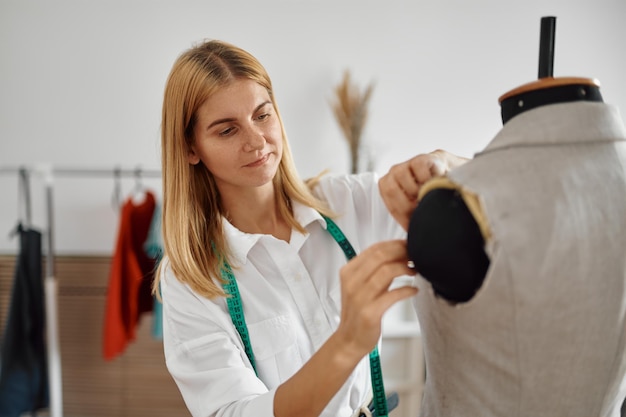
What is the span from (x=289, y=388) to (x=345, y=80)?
7.26 feet

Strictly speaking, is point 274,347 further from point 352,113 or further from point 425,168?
point 352,113

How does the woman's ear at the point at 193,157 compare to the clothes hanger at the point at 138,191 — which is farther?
the clothes hanger at the point at 138,191

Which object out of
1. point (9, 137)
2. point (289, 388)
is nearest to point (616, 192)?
point (289, 388)

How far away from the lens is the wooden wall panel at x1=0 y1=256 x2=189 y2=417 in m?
2.88

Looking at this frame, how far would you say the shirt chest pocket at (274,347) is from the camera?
3.83 ft

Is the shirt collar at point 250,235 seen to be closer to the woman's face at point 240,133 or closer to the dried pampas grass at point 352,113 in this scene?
the woman's face at point 240,133

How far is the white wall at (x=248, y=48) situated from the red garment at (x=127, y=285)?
1.21 ft

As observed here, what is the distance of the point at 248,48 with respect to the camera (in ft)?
9.70

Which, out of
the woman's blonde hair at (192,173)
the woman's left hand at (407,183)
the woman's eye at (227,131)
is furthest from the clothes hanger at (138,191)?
the woman's left hand at (407,183)

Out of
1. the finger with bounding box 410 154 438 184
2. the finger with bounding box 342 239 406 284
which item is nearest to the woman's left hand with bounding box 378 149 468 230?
the finger with bounding box 410 154 438 184

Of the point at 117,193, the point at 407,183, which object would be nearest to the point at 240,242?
the point at 407,183

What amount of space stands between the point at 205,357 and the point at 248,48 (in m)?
2.23

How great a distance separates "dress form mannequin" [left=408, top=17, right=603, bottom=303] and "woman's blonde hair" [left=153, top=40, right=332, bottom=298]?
23.2 inches

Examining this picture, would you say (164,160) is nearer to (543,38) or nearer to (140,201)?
(543,38)
